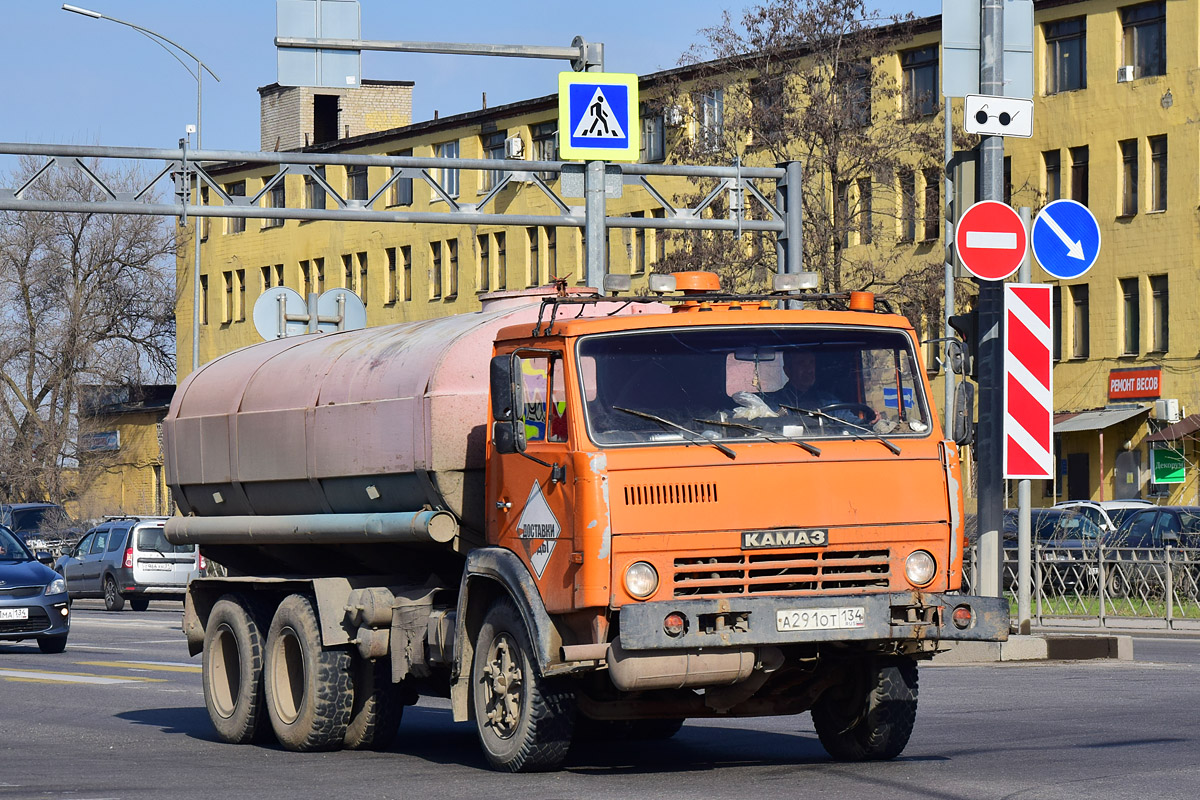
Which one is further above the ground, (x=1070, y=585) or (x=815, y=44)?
(x=815, y=44)

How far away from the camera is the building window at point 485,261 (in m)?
72.9

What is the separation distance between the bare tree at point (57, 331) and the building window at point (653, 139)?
1683 cm

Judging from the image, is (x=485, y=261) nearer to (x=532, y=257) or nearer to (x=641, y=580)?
(x=532, y=257)

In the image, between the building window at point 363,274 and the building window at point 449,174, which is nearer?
the building window at point 449,174

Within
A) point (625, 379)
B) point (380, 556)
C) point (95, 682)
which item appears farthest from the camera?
point (95, 682)

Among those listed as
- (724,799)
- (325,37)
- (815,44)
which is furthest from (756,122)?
(724,799)

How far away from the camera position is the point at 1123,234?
52375 millimetres

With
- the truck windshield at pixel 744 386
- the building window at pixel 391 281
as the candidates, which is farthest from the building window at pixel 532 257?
the truck windshield at pixel 744 386

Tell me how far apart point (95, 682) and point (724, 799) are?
1106 centimetres

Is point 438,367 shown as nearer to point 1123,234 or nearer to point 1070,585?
point 1070,585

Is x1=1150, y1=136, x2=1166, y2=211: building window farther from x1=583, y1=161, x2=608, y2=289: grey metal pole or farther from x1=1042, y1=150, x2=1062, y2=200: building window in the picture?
x1=583, y1=161, x2=608, y2=289: grey metal pole

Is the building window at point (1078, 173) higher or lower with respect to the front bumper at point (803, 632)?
higher

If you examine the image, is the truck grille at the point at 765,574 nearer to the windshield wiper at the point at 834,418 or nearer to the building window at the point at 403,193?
the windshield wiper at the point at 834,418

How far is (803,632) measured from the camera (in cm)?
1028
